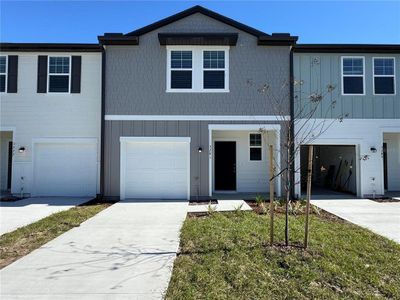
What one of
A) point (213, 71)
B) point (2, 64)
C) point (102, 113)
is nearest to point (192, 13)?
point (213, 71)

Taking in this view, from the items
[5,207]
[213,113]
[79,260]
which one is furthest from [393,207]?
[5,207]

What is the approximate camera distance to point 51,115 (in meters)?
12.6

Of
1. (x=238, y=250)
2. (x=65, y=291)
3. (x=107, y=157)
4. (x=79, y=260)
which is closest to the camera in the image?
(x=65, y=291)

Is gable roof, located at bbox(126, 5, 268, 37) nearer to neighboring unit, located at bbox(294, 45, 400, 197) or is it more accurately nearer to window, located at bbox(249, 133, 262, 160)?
neighboring unit, located at bbox(294, 45, 400, 197)

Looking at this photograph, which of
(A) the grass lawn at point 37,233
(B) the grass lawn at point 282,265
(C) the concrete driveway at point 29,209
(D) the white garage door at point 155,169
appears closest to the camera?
(B) the grass lawn at point 282,265

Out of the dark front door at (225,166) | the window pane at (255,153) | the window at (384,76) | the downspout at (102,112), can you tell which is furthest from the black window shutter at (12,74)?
the window at (384,76)

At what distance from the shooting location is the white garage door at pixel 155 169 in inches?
481

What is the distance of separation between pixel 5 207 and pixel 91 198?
116 inches

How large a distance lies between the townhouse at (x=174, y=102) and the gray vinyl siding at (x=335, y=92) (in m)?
0.04

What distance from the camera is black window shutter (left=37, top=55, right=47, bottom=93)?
12.6 meters

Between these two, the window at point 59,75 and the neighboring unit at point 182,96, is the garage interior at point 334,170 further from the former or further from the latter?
the window at point 59,75

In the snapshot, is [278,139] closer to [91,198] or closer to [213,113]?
[213,113]

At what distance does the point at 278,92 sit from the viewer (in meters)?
12.2

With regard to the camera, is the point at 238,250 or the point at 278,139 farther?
the point at 278,139
